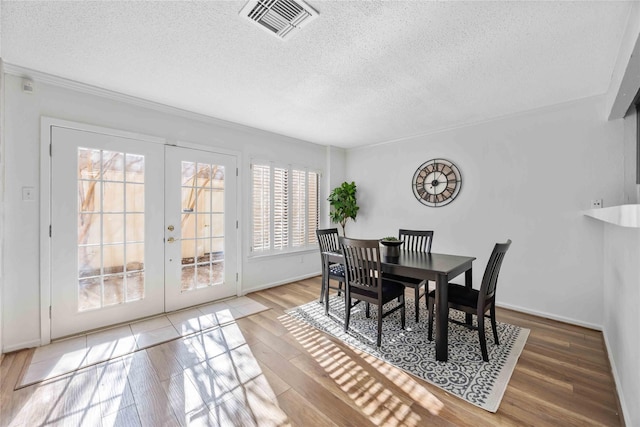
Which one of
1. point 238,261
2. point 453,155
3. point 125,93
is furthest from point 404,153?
point 125,93

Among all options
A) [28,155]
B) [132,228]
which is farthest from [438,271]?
[28,155]

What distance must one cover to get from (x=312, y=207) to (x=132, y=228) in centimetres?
288

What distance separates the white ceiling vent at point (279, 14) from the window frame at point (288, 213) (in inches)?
95.5

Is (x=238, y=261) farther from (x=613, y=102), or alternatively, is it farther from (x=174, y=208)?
(x=613, y=102)

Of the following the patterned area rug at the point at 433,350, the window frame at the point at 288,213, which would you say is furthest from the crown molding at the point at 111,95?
the patterned area rug at the point at 433,350

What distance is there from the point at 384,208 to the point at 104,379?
4.19 m

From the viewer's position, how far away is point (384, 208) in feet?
15.9

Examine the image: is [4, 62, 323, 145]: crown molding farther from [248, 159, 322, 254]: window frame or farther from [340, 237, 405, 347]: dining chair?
[340, 237, 405, 347]: dining chair

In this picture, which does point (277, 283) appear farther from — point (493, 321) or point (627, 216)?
point (627, 216)

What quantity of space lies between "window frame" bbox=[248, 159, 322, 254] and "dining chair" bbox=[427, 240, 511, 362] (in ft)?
8.56

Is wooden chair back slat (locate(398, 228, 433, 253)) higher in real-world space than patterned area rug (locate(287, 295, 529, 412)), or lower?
higher

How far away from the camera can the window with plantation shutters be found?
4242 millimetres

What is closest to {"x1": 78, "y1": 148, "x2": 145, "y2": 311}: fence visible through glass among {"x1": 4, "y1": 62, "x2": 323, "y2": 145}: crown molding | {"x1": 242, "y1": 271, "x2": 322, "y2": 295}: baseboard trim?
{"x1": 4, "y1": 62, "x2": 323, "y2": 145}: crown molding

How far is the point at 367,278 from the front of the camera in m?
2.62
